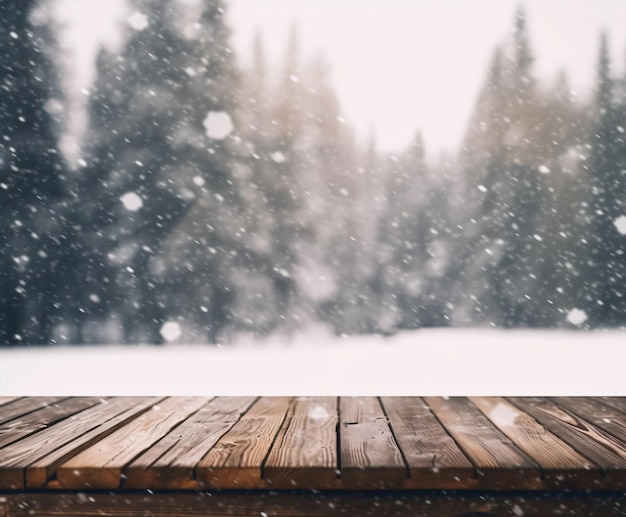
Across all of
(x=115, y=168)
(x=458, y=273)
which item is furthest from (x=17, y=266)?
(x=458, y=273)

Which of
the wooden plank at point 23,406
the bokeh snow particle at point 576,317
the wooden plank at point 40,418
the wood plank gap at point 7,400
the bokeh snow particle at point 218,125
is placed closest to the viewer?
the wooden plank at point 40,418

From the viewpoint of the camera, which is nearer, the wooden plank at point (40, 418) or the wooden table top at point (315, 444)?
the wooden table top at point (315, 444)

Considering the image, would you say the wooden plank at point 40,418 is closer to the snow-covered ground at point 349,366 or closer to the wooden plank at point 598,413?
the snow-covered ground at point 349,366

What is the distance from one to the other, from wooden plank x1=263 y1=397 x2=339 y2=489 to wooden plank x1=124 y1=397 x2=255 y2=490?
Result: 21cm

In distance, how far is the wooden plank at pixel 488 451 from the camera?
4.85ft

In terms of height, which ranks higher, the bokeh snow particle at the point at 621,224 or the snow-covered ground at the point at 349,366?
the bokeh snow particle at the point at 621,224

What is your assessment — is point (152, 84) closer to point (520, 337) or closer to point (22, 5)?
point (22, 5)

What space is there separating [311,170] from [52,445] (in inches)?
81.0

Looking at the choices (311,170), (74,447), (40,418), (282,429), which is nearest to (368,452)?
(282,429)

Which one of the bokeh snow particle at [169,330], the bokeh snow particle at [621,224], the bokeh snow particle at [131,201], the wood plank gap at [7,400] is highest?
the bokeh snow particle at [131,201]

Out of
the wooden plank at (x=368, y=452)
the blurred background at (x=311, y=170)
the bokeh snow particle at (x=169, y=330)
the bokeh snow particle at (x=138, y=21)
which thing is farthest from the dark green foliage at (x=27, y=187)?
the wooden plank at (x=368, y=452)

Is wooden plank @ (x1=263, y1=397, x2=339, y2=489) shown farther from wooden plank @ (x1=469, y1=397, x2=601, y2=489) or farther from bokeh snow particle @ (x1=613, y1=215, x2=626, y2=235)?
bokeh snow particle @ (x1=613, y1=215, x2=626, y2=235)

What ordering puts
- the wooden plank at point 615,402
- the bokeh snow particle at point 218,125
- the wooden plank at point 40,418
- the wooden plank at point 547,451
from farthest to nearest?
the bokeh snow particle at point 218,125 < the wooden plank at point 615,402 < the wooden plank at point 40,418 < the wooden plank at point 547,451

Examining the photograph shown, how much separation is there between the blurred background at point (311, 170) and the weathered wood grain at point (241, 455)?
47.9 inches
